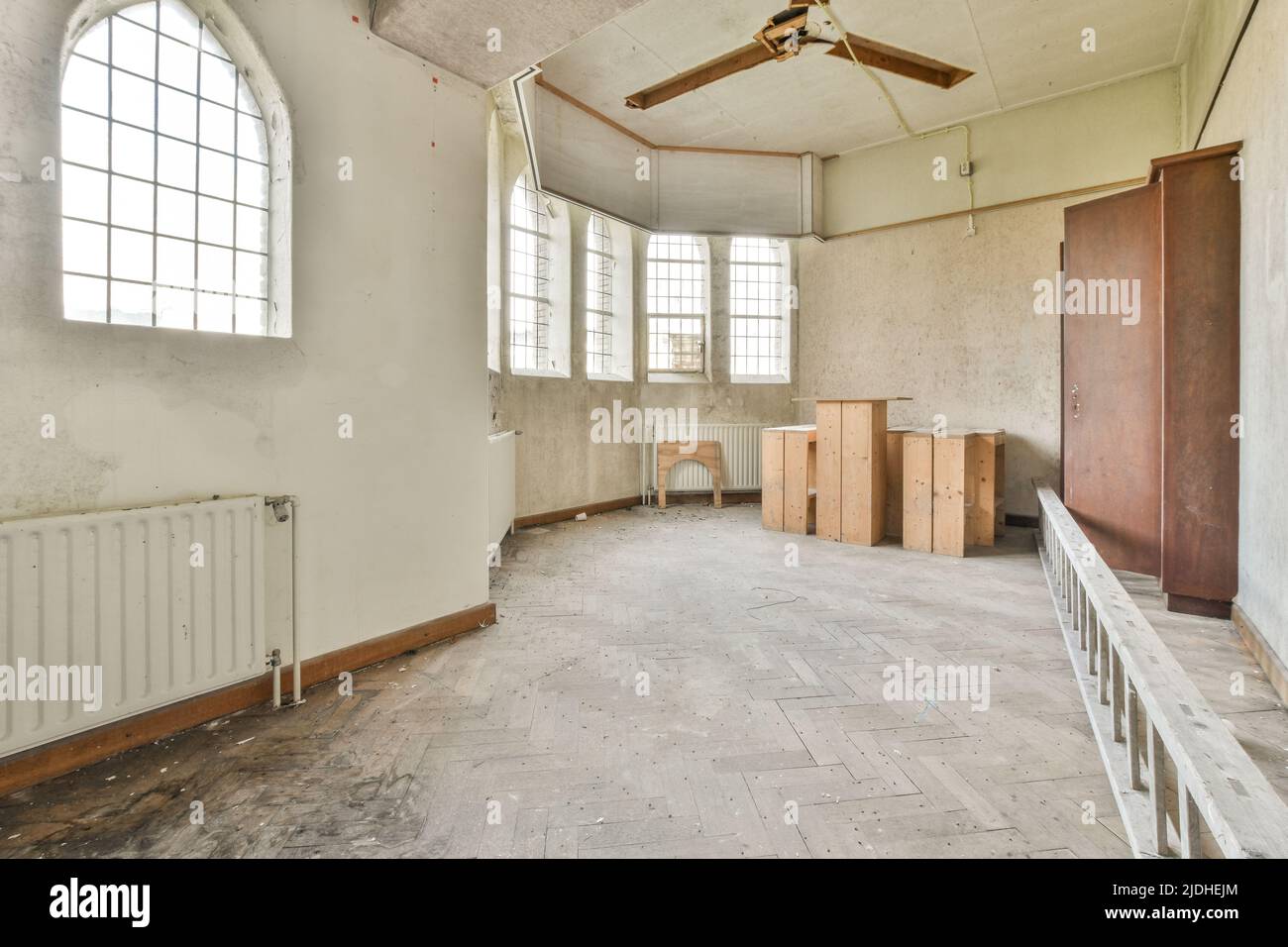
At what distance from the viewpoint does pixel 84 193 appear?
2244 mm

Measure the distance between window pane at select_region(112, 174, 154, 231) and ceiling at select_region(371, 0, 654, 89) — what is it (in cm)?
131

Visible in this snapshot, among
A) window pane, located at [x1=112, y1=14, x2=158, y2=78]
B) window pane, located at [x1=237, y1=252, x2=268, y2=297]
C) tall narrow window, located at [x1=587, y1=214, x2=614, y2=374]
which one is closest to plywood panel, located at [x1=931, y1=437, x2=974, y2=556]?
tall narrow window, located at [x1=587, y1=214, x2=614, y2=374]

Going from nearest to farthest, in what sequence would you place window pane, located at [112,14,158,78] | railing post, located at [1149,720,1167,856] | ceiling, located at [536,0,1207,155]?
railing post, located at [1149,720,1167,856] < window pane, located at [112,14,158,78] < ceiling, located at [536,0,1207,155]

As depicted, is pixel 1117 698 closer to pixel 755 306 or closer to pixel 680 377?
pixel 680 377

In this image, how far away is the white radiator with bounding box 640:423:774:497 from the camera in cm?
837

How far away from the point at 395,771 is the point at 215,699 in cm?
94

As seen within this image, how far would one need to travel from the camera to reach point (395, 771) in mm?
2102

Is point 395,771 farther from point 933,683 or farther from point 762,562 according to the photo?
point 762,562

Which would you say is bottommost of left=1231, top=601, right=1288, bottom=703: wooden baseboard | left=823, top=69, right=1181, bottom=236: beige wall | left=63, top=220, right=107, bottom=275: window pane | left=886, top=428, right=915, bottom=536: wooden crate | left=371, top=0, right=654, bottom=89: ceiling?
left=1231, top=601, right=1288, bottom=703: wooden baseboard

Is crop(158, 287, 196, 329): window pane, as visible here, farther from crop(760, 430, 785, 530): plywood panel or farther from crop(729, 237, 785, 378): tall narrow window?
crop(729, 237, 785, 378): tall narrow window

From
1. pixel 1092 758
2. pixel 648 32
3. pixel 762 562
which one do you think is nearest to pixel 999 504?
pixel 762 562

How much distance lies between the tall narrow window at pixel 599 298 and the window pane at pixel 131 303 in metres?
5.65

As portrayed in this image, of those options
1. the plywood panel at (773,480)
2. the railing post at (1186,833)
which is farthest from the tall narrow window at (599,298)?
the railing post at (1186,833)

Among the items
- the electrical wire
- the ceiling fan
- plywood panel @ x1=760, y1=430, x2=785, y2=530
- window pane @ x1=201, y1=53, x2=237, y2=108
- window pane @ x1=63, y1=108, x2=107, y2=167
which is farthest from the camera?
plywood panel @ x1=760, y1=430, x2=785, y2=530
